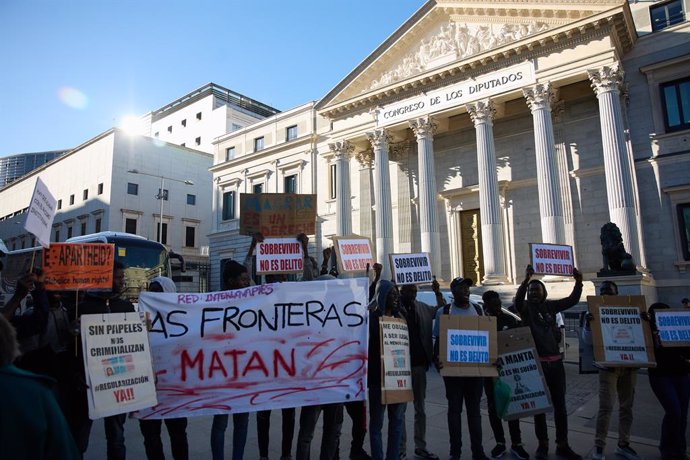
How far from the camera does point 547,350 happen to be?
5.64 metres

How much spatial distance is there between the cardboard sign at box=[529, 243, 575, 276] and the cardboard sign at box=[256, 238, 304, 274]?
3809mm

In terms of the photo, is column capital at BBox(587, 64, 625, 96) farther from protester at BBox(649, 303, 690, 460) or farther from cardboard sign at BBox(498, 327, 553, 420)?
cardboard sign at BBox(498, 327, 553, 420)

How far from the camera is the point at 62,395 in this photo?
13.8ft

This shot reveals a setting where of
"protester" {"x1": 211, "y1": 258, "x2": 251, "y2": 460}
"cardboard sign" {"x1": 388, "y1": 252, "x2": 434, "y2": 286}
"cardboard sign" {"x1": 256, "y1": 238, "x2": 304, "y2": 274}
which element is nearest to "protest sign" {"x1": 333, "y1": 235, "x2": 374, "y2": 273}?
"cardboard sign" {"x1": 388, "y1": 252, "x2": 434, "y2": 286}

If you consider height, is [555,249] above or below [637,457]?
above

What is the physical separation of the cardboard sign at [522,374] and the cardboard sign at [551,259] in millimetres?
1662

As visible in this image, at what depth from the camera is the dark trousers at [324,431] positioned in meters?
4.62

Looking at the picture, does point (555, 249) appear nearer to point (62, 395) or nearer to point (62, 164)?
point (62, 395)

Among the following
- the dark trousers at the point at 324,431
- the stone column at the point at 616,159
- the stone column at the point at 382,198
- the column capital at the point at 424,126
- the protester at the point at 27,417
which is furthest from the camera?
the stone column at the point at 382,198

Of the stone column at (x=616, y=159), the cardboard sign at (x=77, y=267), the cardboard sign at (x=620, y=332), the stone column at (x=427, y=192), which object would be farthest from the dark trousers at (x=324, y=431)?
the stone column at (x=427, y=192)

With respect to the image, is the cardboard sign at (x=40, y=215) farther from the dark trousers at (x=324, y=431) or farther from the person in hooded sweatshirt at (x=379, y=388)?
the person in hooded sweatshirt at (x=379, y=388)

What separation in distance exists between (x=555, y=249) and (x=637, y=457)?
309 centimetres

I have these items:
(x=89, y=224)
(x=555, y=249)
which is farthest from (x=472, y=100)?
(x=89, y=224)

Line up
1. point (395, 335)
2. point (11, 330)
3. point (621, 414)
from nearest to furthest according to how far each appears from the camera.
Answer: point (11, 330), point (395, 335), point (621, 414)
